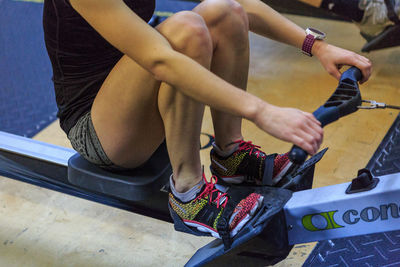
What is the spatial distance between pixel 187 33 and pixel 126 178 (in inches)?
16.7

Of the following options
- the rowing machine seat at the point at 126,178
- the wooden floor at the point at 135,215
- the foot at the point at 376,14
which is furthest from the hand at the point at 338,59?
the foot at the point at 376,14

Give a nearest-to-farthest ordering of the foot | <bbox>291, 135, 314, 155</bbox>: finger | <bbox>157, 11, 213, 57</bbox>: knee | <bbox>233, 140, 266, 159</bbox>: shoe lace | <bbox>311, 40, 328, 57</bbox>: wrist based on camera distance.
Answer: <bbox>291, 135, 314, 155</bbox>: finger
<bbox>157, 11, 213, 57</bbox>: knee
<bbox>311, 40, 328, 57</bbox>: wrist
<bbox>233, 140, 266, 159</bbox>: shoe lace
the foot

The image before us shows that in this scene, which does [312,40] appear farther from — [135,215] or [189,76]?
[135,215]

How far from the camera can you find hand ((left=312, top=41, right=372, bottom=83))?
1262 mm

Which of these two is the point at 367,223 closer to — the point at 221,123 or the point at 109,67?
the point at 221,123

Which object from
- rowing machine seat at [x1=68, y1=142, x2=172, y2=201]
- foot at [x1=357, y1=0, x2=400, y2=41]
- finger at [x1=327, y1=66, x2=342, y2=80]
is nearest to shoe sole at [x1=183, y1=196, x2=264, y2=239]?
rowing machine seat at [x1=68, y1=142, x2=172, y2=201]

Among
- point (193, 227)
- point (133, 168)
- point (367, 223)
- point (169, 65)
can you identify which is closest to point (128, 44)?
point (169, 65)

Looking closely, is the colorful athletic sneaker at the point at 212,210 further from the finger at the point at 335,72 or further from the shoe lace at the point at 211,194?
the finger at the point at 335,72

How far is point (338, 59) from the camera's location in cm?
130

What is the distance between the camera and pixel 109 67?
140 centimetres

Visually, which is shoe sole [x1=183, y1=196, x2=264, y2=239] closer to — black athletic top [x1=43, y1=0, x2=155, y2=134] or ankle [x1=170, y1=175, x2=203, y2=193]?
ankle [x1=170, y1=175, x2=203, y2=193]

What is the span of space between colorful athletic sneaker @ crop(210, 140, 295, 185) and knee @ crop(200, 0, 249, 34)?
13.4 inches

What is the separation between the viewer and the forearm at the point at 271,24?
1415mm

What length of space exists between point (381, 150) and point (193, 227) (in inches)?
42.2
